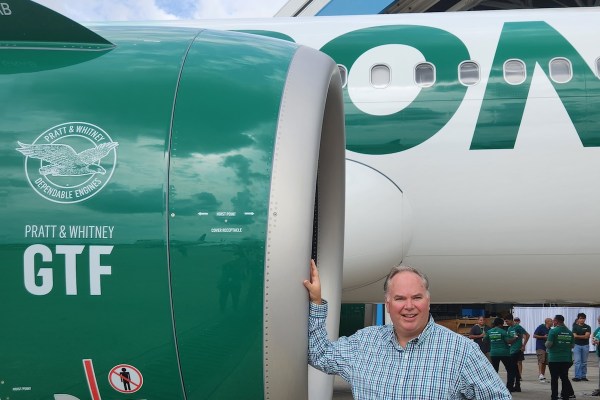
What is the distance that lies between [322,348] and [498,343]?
31.8 ft

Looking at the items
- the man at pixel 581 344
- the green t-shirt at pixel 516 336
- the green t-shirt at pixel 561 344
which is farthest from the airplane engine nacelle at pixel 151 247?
the man at pixel 581 344

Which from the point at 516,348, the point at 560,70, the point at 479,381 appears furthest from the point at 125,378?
the point at 516,348

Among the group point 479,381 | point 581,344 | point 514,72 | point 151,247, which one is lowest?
point 581,344

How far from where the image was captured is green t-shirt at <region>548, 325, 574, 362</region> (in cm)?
1134

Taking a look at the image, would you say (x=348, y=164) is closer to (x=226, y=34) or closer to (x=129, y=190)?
(x=226, y=34)

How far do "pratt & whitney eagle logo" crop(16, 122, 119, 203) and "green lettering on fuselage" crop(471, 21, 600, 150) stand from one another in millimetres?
4545

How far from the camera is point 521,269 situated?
7277 millimetres

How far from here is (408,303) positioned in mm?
2896

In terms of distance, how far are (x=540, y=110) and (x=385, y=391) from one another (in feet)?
→ 16.8

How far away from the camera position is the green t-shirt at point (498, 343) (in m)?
12.4

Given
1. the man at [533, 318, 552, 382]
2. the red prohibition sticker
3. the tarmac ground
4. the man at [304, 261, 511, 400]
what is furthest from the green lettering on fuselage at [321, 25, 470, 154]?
the man at [533, 318, 552, 382]

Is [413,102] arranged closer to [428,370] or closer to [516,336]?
[428,370]

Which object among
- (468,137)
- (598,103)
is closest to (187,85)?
(468,137)

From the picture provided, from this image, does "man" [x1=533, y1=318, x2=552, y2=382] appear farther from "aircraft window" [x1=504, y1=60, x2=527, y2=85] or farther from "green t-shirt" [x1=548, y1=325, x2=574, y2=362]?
"aircraft window" [x1=504, y1=60, x2=527, y2=85]
